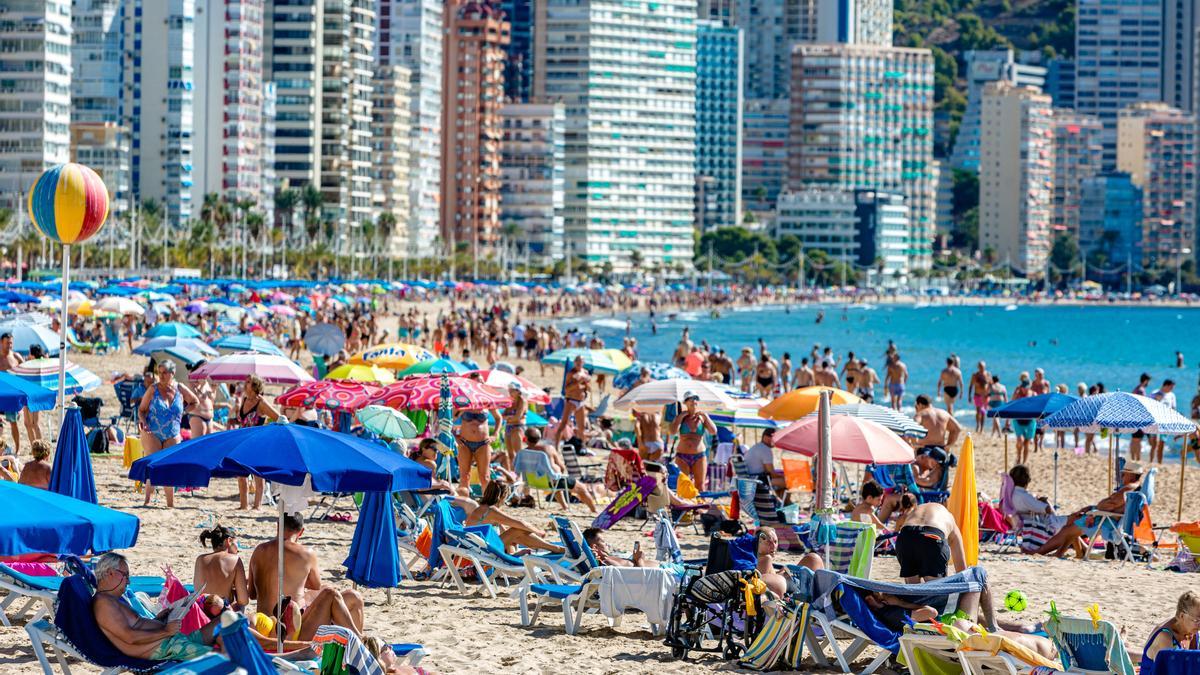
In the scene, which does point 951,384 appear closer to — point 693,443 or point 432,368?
point 432,368

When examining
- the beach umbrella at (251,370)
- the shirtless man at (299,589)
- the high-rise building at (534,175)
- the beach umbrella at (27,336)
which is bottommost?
the shirtless man at (299,589)

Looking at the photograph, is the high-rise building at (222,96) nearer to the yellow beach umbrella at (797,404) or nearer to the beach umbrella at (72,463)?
the yellow beach umbrella at (797,404)

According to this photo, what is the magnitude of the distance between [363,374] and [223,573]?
1052cm

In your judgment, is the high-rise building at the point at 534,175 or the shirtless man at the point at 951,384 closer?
the shirtless man at the point at 951,384

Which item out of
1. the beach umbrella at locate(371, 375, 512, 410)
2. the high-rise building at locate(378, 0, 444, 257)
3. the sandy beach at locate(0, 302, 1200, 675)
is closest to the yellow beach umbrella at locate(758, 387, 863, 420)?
the sandy beach at locate(0, 302, 1200, 675)

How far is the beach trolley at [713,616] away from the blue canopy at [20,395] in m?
4.75

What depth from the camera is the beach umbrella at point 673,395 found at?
18.3 metres

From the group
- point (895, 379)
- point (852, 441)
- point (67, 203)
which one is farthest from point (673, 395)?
point (895, 379)

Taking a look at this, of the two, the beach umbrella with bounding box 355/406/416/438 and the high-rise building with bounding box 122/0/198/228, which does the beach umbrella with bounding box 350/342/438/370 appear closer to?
the beach umbrella with bounding box 355/406/416/438

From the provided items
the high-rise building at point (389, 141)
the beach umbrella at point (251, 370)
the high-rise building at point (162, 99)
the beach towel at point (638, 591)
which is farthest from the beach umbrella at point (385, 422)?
the high-rise building at point (389, 141)

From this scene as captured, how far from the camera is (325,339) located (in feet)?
91.3

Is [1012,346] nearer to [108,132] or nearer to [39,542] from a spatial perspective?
[108,132]

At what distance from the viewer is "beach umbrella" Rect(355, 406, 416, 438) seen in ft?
52.3

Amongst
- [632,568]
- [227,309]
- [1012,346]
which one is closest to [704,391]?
A: [632,568]
